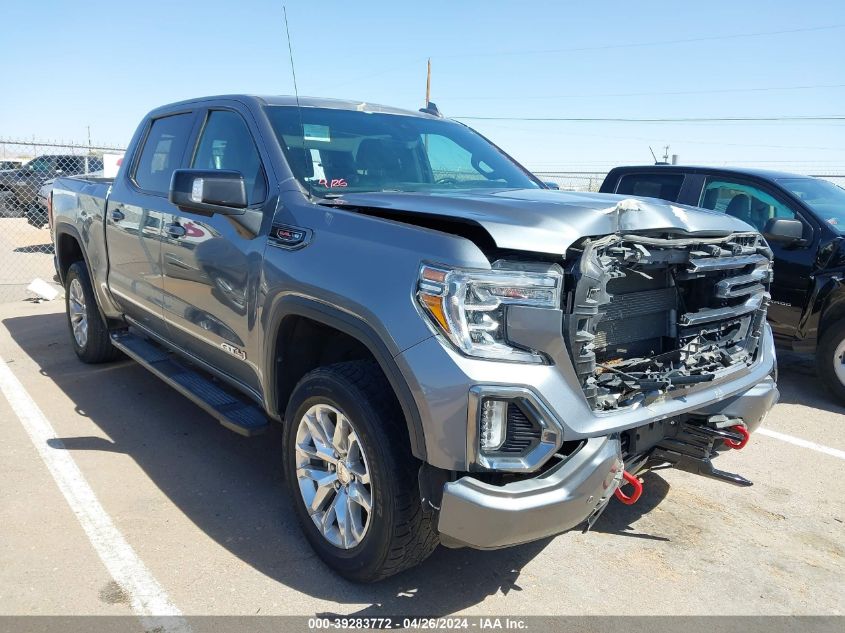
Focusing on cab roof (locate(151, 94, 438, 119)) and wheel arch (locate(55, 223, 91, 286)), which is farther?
wheel arch (locate(55, 223, 91, 286))

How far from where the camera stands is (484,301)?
242cm

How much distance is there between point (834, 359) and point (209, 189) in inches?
199

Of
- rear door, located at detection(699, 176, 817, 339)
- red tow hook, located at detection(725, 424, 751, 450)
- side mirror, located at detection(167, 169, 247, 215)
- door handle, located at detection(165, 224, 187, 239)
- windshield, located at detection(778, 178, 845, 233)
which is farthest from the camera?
windshield, located at detection(778, 178, 845, 233)

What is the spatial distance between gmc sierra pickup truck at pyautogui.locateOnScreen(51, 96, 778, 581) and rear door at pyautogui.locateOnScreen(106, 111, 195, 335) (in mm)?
90

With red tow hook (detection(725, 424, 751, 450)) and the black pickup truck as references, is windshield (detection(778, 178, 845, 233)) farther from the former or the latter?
red tow hook (detection(725, 424, 751, 450))

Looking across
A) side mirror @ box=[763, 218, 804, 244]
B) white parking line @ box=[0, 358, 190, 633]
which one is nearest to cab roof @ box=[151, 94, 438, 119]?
white parking line @ box=[0, 358, 190, 633]

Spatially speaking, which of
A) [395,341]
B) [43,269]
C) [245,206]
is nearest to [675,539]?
[395,341]

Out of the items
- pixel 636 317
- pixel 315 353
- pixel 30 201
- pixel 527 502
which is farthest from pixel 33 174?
pixel 527 502

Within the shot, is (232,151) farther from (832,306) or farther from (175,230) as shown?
(832,306)

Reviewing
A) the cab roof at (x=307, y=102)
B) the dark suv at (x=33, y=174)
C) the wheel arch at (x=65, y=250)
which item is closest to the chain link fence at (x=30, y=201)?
the dark suv at (x=33, y=174)

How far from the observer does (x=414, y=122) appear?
438 cm

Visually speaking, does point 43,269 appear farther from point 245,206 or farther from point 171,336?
point 245,206

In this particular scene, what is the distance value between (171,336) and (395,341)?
101 inches

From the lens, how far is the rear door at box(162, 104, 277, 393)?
3.43m
